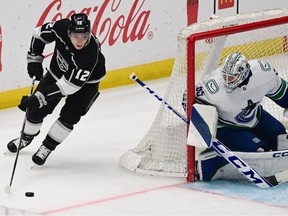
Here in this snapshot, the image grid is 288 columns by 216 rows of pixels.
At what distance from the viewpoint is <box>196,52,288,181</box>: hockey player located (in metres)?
5.56

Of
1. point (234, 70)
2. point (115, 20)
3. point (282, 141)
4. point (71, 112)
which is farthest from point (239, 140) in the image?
point (115, 20)

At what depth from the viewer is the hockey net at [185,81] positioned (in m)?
5.61

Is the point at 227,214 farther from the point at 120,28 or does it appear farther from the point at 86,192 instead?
the point at 120,28

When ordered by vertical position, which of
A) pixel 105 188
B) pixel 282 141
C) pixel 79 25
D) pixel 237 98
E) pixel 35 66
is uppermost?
pixel 79 25

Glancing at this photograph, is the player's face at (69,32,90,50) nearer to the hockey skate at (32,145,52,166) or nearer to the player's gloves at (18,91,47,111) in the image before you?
the player's gloves at (18,91,47,111)

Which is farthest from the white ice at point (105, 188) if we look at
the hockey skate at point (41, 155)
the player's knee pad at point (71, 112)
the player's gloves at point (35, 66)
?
the player's gloves at point (35, 66)

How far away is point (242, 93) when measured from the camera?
5.63 meters

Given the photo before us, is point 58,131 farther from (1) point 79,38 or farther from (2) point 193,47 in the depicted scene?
(2) point 193,47

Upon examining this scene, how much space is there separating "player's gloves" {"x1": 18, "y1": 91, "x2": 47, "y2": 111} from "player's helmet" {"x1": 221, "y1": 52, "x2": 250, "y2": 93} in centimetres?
95

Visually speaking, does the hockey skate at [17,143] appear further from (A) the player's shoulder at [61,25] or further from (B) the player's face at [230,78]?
(B) the player's face at [230,78]

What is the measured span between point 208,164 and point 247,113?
35 cm

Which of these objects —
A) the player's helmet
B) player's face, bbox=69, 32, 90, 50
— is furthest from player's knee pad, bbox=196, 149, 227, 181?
player's face, bbox=69, 32, 90, 50

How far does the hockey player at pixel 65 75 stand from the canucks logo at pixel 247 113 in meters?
0.78

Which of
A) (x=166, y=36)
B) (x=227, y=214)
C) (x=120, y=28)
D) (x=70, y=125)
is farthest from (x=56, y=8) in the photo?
(x=227, y=214)
